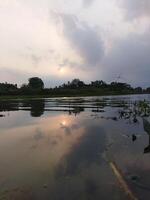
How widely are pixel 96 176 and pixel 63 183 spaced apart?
4.26 ft

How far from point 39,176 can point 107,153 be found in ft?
14.5

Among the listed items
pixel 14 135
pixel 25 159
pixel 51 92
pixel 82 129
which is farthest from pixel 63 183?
pixel 51 92

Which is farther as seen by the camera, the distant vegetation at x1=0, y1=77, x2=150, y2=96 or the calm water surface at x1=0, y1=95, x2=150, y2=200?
the distant vegetation at x1=0, y1=77, x2=150, y2=96

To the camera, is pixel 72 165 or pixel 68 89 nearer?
pixel 72 165

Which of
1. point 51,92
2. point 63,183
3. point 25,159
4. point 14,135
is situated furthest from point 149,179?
point 51,92

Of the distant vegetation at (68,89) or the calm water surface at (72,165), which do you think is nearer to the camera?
the calm water surface at (72,165)

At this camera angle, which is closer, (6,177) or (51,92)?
(6,177)

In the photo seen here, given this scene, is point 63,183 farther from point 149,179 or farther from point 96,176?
point 149,179

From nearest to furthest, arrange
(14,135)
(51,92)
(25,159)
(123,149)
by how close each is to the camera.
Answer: (25,159) < (123,149) < (14,135) < (51,92)

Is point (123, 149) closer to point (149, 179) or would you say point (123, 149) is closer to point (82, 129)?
point (149, 179)

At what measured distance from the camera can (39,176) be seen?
37.3 ft

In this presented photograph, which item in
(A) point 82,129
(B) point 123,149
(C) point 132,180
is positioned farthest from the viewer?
(A) point 82,129

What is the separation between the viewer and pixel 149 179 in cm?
1047

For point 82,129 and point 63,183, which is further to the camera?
point 82,129
